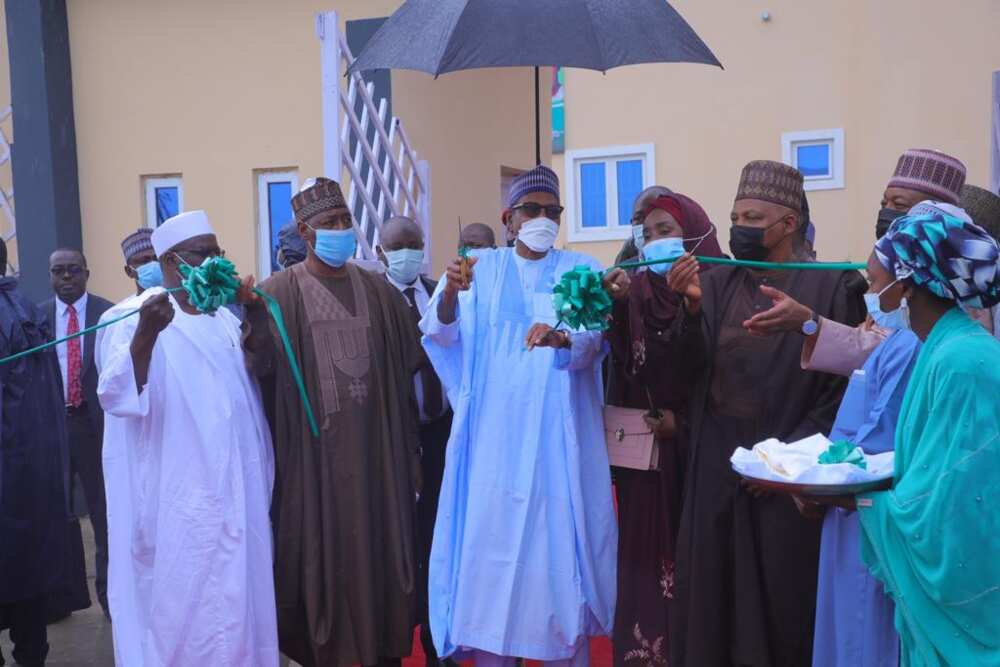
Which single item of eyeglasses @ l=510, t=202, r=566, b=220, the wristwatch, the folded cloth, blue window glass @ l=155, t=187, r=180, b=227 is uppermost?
blue window glass @ l=155, t=187, r=180, b=227

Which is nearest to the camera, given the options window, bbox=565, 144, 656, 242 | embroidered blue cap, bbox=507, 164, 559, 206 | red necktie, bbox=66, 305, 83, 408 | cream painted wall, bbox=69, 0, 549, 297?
embroidered blue cap, bbox=507, 164, 559, 206

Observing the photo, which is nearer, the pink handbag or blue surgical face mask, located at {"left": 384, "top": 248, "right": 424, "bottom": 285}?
the pink handbag

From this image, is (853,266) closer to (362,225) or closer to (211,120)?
(362,225)

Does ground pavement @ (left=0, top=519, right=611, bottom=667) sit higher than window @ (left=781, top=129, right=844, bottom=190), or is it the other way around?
window @ (left=781, top=129, right=844, bottom=190)

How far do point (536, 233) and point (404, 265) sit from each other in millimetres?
1305

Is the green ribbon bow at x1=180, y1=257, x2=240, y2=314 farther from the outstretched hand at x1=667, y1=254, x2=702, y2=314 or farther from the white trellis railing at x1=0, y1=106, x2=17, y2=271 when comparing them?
the white trellis railing at x1=0, y1=106, x2=17, y2=271

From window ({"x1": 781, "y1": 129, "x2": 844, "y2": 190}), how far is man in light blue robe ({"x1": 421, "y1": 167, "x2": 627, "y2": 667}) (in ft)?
29.4

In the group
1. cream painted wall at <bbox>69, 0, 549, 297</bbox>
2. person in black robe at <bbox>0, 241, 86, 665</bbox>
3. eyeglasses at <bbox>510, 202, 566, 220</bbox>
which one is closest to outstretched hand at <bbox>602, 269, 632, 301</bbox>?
eyeglasses at <bbox>510, 202, 566, 220</bbox>

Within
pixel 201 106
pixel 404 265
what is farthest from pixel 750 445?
pixel 201 106

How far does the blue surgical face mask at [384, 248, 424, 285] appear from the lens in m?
5.81

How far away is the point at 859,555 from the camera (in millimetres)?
3545

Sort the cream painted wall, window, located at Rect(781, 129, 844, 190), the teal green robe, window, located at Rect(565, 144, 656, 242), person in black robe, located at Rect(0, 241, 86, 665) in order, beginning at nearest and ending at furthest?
the teal green robe < person in black robe, located at Rect(0, 241, 86, 665) < the cream painted wall < window, located at Rect(781, 129, 844, 190) < window, located at Rect(565, 144, 656, 242)

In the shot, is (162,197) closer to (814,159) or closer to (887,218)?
(814,159)

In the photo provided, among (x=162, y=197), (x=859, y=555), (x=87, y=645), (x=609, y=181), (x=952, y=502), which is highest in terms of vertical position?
(x=609, y=181)
